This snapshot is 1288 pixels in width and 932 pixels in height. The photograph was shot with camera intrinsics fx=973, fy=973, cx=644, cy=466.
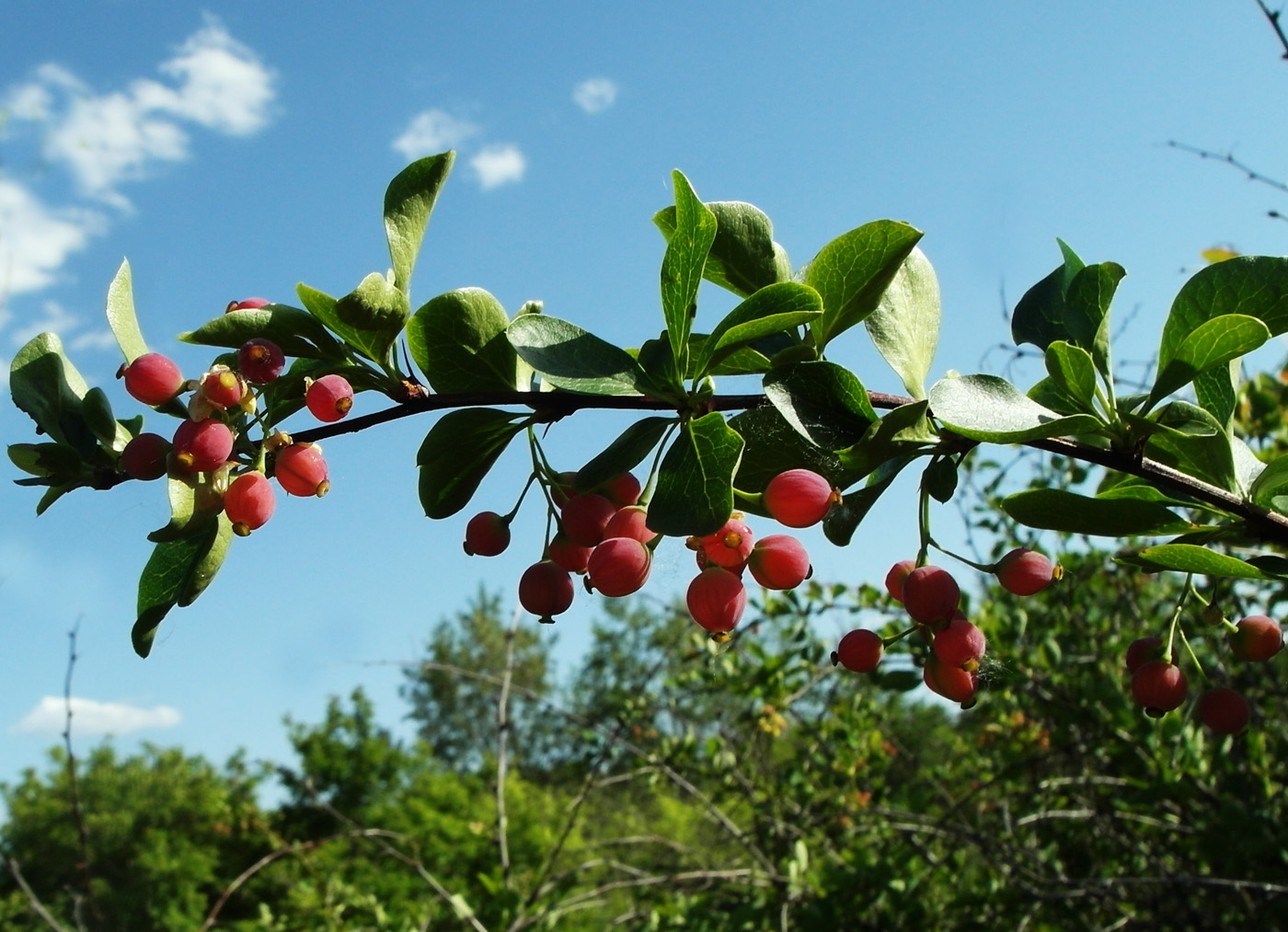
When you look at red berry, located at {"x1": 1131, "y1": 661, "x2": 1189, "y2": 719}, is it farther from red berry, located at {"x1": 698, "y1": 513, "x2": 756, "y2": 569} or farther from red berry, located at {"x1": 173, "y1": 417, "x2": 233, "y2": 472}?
red berry, located at {"x1": 173, "y1": 417, "x2": 233, "y2": 472}

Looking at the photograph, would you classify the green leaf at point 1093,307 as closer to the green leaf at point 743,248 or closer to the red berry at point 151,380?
the green leaf at point 743,248

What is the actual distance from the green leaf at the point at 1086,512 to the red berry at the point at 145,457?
63 cm

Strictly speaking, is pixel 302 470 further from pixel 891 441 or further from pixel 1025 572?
pixel 1025 572

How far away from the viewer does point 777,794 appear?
3.71m

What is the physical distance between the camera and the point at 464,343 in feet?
2.47

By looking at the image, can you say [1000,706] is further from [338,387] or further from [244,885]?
[244,885]

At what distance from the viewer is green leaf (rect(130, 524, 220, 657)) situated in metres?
0.76

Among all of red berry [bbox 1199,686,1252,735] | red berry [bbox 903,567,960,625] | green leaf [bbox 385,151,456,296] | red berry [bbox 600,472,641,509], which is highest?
green leaf [bbox 385,151,456,296]

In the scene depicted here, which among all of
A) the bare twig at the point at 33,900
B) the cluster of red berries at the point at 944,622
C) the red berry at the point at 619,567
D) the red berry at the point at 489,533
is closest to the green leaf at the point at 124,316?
the red berry at the point at 489,533

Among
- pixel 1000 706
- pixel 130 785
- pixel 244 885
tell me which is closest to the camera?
pixel 1000 706

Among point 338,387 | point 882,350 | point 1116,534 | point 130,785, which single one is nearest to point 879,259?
point 882,350

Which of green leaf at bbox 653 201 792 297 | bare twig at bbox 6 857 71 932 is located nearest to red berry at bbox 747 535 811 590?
green leaf at bbox 653 201 792 297

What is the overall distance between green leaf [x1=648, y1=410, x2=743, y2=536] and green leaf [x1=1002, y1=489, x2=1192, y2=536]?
222 millimetres

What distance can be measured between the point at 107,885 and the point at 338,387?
14.1 metres
